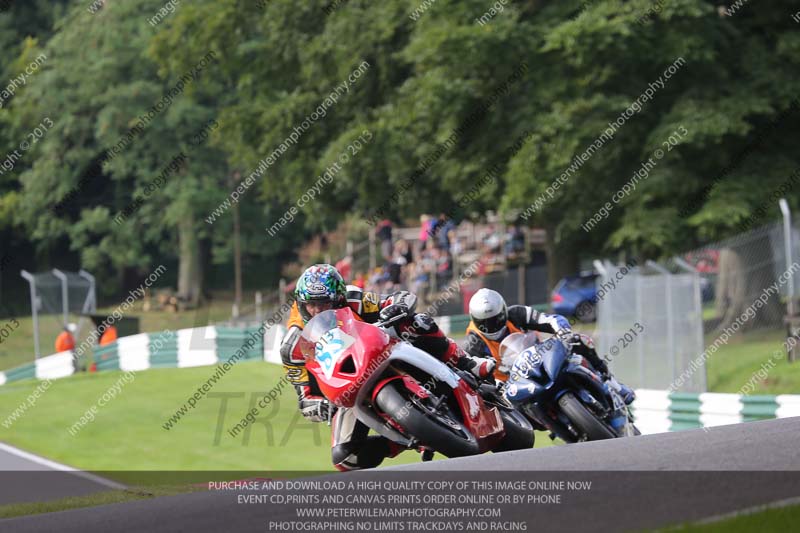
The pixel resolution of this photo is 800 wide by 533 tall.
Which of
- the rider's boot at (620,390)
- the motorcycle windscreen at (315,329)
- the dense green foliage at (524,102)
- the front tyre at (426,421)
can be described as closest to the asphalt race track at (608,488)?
the front tyre at (426,421)

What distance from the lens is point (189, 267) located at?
158 feet

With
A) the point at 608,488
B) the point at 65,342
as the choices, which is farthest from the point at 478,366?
the point at 65,342

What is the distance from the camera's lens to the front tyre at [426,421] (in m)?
8.03

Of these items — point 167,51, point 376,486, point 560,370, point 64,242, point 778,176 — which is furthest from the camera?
point 64,242

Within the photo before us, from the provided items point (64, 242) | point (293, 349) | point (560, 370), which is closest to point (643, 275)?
point (560, 370)

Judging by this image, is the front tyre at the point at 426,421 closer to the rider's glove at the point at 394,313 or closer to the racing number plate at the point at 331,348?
the racing number plate at the point at 331,348

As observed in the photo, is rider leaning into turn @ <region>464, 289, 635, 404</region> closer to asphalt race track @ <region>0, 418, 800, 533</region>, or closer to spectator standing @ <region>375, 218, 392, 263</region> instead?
asphalt race track @ <region>0, 418, 800, 533</region>

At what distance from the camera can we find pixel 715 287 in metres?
20.0

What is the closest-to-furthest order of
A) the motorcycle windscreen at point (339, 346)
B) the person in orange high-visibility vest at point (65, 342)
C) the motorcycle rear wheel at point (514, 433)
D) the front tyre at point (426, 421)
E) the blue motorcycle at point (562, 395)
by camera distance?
the front tyre at point (426, 421) → the motorcycle windscreen at point (339, 346) → the motorcycle rear wheel at point (514, 433) → the blue motorcycle at point (562, 395) → the person in orange high-visibility vest at point (65, 342)

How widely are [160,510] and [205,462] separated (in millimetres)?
9240

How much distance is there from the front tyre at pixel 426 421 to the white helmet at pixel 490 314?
182cm

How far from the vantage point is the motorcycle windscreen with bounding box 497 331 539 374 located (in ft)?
33.0

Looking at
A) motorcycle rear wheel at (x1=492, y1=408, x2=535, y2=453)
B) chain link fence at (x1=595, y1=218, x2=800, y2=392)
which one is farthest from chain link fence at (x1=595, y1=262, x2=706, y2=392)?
motorcycle rear wheel at (x1=492, y1=408, x2=535, y2=453)

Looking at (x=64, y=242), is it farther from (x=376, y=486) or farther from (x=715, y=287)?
(x=376, y=486)
